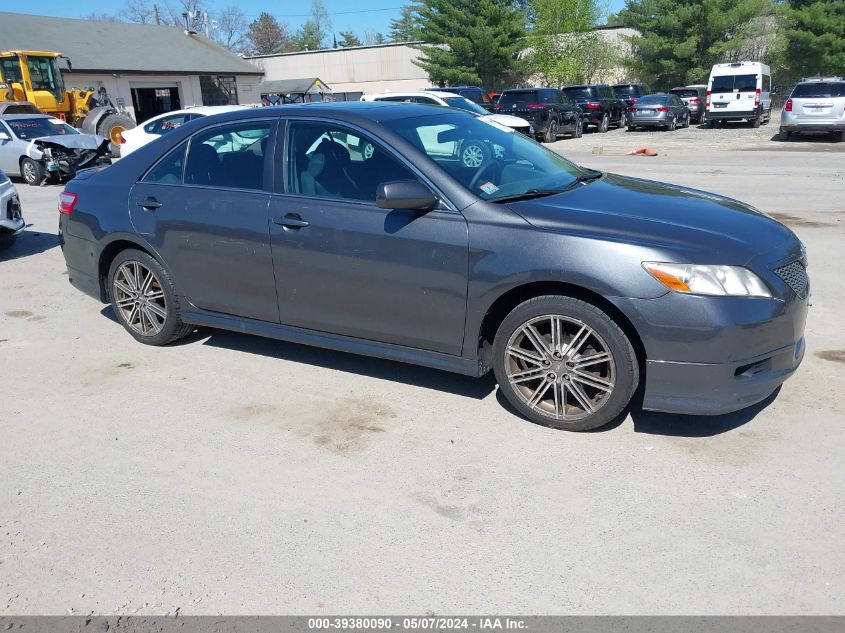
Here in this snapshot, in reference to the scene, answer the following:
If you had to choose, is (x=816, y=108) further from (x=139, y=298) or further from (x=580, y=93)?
(x=139, y=298)

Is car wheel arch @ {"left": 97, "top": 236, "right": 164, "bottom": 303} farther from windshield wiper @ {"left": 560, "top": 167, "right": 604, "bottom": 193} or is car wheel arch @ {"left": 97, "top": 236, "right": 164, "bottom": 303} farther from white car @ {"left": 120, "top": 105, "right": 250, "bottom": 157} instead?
white car @ {"left": 120, "top": 105, "right": 250, "bottom": 157}

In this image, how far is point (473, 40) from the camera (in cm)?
4869

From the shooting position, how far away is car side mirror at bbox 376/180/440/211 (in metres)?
4.09

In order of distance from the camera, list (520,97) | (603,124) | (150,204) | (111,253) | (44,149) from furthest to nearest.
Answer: (603,124) < (520,97) < (44,149) < (111,253) < (150,204)

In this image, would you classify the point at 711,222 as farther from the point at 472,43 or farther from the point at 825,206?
the point at 472,43

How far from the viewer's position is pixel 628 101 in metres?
31.3

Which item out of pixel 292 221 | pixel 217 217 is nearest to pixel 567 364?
pixel 292 221

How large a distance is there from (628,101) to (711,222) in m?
29.4

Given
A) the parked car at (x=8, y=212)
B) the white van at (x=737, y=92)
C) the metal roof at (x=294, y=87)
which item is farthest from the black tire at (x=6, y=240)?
the metal roof at (x=294, y=87)

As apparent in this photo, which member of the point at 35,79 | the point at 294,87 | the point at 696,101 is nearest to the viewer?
the point at 35,79

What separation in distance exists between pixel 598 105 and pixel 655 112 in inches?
83.5

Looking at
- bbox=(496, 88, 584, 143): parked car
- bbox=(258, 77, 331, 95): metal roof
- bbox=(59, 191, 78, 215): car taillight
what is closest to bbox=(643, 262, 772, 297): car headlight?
bbox=(59, 191, 78, 215): car taillight

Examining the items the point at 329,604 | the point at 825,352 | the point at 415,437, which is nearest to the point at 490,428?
the point at 415,437

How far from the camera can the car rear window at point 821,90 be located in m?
21.9
